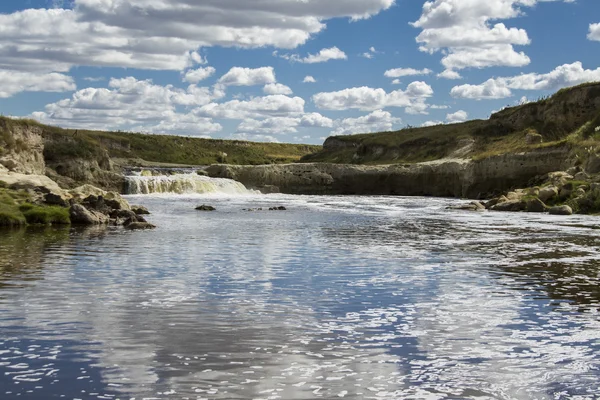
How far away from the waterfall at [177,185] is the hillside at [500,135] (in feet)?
104

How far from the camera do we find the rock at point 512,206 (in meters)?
54.6

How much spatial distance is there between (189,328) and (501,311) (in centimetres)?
669

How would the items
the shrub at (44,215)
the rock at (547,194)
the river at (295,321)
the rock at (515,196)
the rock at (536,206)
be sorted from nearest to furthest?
1. the river at (295,321)
2. the shrub at (44,215)
3. the rock at (536,206)
4. the rock at (547,194)
5. the rock at (515,196)

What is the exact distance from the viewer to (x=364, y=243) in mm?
30688

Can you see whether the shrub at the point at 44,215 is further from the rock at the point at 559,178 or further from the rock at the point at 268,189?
the rock at the point at 268,189

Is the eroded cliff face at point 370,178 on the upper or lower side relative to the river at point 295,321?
upper

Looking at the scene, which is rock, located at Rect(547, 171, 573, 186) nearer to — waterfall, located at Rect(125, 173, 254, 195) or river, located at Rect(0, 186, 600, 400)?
river, located at Rect(0, 186, 600, 400)

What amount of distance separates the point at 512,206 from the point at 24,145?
4583 cm

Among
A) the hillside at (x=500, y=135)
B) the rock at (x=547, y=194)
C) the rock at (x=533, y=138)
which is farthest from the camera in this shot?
the rock at (x=533, y=138)

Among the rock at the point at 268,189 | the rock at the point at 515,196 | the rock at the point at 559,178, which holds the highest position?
the rock at the point at 559,178

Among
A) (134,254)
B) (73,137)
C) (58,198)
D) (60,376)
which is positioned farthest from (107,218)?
(73,137)

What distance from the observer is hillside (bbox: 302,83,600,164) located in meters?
94.1

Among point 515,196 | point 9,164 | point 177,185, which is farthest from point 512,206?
point 177,185

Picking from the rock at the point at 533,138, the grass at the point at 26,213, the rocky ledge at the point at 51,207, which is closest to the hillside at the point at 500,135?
the rock at the point at 533,138
